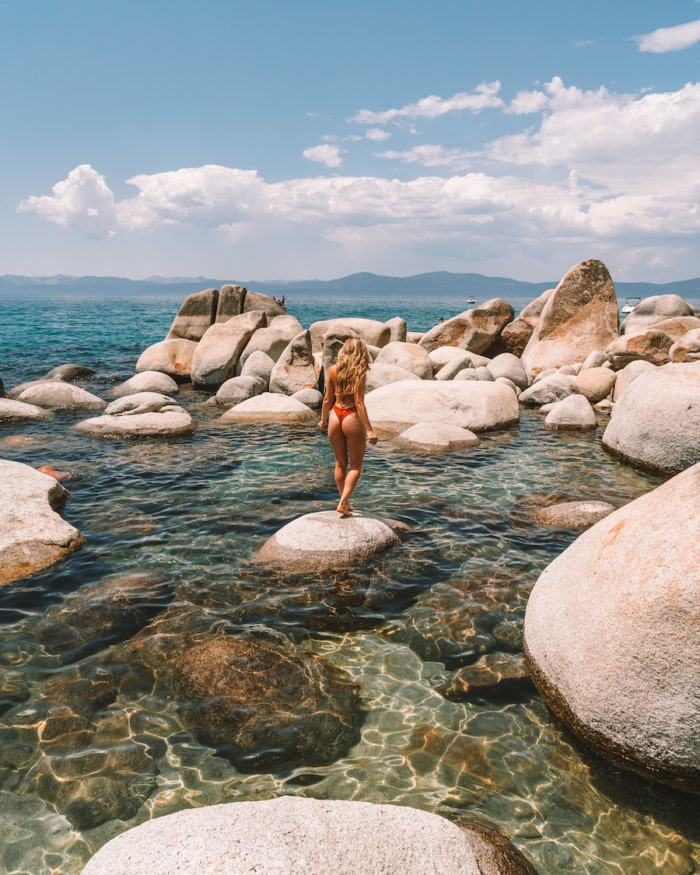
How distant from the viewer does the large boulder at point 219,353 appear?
22.3 metres

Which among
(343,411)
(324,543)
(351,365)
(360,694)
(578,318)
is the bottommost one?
(360,694)

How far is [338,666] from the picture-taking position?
5.39 m

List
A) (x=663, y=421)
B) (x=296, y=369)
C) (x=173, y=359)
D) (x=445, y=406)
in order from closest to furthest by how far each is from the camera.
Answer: (x=663, y=421)
(x=445, y=406)
(x=296, y=369)
(x=173, y=359)

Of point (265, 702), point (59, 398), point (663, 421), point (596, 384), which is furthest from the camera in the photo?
point (596, 384)

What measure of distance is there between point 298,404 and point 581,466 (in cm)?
825

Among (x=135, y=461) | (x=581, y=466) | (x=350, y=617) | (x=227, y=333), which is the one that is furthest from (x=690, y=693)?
(x=227, y=333)

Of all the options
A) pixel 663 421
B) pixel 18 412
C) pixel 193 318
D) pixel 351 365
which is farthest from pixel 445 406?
pixel 193 318

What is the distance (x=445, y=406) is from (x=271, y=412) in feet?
16.3

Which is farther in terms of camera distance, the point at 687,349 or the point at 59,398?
the point at 59,398

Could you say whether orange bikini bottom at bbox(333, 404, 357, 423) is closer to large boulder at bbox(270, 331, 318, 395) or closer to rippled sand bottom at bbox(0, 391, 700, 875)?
rippled sand bottom at bbox(0, 391, 700, 875)

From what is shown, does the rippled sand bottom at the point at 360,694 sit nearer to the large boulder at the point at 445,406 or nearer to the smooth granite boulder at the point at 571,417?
the large boulder at the point at 445,406

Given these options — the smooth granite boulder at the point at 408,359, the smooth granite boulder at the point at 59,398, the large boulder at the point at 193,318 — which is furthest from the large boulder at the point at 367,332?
the smooth granite boulder at the point at 59,398

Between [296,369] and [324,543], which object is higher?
[296,369]

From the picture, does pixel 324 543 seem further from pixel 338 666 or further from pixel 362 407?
pixel 338 666
